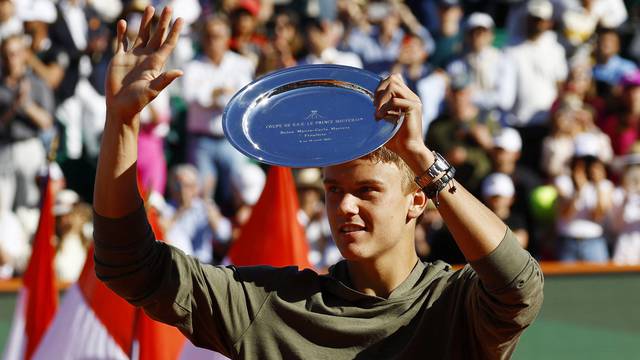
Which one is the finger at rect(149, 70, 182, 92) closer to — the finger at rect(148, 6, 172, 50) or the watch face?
the finger at rect(148, 6, 172, 50)

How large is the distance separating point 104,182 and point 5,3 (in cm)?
798

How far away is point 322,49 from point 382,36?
2.94 ft

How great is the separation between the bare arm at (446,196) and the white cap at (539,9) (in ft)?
27.8

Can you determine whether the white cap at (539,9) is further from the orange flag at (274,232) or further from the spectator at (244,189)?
the orange flag at (274,232)

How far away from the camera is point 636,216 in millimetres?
9375

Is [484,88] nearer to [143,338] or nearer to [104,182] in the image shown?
[143,338]

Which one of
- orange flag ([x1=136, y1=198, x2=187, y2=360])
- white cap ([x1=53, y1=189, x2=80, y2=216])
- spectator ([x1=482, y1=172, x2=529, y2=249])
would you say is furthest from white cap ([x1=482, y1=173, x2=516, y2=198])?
orange flag ([x1=136, y1=198, x2=187, y2=360])

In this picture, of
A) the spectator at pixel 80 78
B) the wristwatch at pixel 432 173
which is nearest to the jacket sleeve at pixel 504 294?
the wristwatch at pixel 432 173

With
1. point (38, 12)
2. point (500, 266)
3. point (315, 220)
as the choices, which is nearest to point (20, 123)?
point (38, 12)

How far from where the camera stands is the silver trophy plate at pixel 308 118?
3.49 meters

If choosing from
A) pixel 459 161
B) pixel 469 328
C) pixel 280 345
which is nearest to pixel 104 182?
pixel 280 345

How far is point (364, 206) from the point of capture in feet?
12.1

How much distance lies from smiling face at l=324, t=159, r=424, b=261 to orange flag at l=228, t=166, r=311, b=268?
83.7 inches

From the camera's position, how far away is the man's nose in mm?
3646
